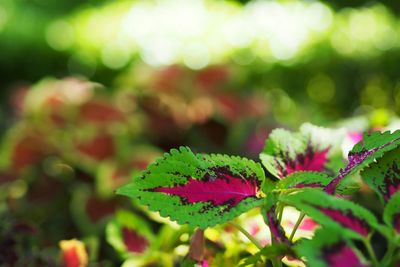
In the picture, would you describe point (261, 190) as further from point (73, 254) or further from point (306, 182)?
point (73, 254)

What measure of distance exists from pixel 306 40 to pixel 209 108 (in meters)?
0.70

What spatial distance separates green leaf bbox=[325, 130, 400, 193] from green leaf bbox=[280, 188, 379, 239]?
7cm

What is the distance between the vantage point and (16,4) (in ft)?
13.5

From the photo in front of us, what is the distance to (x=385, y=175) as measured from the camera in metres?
0.68

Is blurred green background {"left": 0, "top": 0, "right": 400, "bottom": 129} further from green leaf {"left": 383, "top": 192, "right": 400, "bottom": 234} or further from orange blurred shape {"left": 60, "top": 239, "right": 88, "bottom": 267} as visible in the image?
green leaf {"left": 383, "top": 192, "right": 400, "bottom": 234}

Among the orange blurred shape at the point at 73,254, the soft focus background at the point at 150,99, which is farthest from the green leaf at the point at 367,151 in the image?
the orange blurred shape at the point at 73,254

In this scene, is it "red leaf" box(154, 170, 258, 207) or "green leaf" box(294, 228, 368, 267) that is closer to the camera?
"green leaf" box(294, 228, 368, 267)

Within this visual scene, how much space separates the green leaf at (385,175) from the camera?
2.17 ft

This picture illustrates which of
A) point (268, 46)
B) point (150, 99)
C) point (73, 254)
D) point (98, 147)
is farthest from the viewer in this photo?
point (268, 46)

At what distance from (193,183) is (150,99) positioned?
1.37m

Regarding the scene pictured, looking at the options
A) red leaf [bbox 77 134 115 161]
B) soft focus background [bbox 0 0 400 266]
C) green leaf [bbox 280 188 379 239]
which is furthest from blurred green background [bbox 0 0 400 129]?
green leaf [bbox 280 188 379 239]

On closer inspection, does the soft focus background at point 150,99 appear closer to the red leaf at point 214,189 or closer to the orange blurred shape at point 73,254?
the orange blurred shape at point 73,254

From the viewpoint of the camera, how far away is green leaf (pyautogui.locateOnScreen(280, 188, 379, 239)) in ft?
1.90

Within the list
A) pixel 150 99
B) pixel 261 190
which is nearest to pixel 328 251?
pixel 261 190
